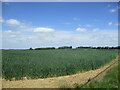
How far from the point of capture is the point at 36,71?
15047 millimetres

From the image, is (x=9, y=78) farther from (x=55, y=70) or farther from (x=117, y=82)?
(x=117, y=82)

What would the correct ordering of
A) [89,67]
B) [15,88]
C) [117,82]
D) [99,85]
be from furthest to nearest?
[89,67], [15,88], [117,82], [99,85]

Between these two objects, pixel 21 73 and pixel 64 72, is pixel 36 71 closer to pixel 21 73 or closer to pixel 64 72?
pixel 21 73

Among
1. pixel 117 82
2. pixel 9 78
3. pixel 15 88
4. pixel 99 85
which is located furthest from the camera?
pixel 9 78

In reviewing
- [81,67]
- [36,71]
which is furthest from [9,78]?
[81,67]

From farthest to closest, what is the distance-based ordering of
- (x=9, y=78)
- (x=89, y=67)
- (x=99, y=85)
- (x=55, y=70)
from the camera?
1. (x=89, y=67)
2. (x=55, y=70)
3. (x=9, y=78)
4. (x=99, y=85)

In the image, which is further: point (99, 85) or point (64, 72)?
point (64, 72)

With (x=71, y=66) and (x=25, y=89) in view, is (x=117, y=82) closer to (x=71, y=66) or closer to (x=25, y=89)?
(x=25, y=89)

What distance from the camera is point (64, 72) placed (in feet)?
52.2

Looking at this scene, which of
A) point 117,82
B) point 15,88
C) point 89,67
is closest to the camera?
point 117,82

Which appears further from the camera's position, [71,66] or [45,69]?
[71,66]

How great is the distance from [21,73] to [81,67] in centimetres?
574

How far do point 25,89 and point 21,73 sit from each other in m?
3.92

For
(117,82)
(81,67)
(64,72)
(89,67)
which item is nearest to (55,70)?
(64,72)
